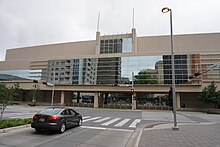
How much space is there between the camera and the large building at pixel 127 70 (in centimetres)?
4422

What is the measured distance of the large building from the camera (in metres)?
44.2

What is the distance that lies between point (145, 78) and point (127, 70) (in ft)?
19.2

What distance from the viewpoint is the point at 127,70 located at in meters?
48.6

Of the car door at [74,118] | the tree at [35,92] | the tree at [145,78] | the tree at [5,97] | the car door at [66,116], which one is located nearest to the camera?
the car door at [66,116]

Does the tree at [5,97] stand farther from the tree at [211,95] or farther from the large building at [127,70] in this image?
the tree at [211,95]

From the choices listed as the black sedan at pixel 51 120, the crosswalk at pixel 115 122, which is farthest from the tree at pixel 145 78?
the black sedan at pixel 51 120

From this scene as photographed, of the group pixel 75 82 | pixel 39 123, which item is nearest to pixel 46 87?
pixel 75 82

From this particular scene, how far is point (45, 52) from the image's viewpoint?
231ft

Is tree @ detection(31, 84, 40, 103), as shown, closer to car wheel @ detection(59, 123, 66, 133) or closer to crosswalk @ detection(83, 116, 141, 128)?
crosswalk @ detection(83, 116, 141, 128)

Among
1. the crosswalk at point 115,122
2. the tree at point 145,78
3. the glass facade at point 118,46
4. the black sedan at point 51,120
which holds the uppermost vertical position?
the glass facade at point 118,46

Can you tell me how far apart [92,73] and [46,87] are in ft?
46.0

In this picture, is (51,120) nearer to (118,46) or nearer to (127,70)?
(127,70)

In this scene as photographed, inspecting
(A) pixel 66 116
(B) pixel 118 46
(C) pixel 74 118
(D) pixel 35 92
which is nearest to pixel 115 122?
(C) pixel 74 118

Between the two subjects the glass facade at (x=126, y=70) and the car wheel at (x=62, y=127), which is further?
the glass facade at (x=126, y=70)
